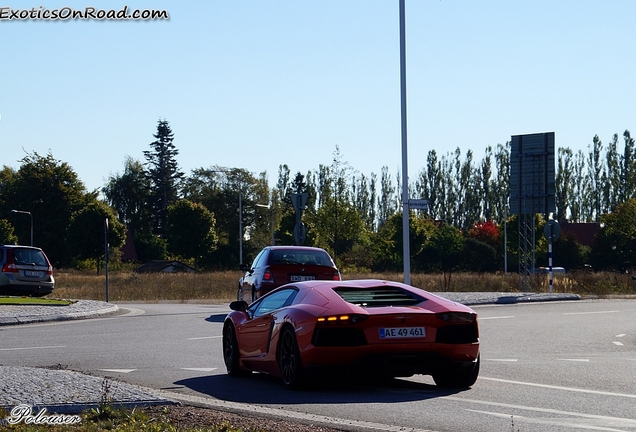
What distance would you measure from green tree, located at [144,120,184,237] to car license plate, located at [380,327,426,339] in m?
114

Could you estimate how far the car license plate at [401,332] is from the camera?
1018 cm

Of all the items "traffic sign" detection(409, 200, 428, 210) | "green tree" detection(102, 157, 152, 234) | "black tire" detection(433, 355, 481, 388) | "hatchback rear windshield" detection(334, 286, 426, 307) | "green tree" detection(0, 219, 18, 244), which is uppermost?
"green tree" detection(102, 157, 152, 234)

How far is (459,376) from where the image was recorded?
35.0 ft

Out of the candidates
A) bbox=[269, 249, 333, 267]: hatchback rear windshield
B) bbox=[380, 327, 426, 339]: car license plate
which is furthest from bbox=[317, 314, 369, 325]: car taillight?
bbox=[269, 249, 333, 267]: hatchback rear windshield

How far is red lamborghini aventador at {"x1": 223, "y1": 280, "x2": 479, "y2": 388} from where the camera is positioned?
10.2 m

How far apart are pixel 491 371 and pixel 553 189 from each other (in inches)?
1073

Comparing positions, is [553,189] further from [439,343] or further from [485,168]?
[485,168]

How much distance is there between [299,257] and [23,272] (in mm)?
11273

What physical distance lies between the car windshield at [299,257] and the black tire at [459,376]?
38.3ft

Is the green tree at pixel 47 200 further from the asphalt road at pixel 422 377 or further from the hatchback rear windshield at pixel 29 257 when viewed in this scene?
the asphalt road at pixel 422 377

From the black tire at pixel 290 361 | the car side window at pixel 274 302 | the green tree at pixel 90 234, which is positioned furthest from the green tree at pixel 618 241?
the black tire at pixel 290 361

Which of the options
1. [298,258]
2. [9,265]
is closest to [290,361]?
[298,258]

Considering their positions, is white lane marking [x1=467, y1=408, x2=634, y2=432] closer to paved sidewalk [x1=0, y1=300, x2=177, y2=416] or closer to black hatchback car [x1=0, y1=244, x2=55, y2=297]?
paved sidewalk [x1=0, y1=300, x2=177, y2=416]

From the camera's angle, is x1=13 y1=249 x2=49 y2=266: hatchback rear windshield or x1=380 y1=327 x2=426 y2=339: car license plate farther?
x1=13 y1=249 x2=49 y2=266: hatchback rear windshield
